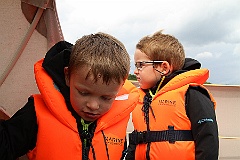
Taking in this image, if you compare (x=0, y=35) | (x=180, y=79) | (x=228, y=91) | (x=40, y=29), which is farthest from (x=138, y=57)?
(x=228, y=91)

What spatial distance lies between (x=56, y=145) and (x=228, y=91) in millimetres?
3649

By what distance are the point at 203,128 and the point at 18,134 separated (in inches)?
55.6

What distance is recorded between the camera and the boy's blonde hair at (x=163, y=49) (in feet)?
10.3

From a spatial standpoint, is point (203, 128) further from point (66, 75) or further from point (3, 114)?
point (3, 114)

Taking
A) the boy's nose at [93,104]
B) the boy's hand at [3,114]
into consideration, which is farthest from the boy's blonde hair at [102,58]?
the boy's hand at [3,114]

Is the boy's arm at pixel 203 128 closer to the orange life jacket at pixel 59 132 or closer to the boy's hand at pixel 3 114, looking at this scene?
the orange life jacket at pixel 59 132

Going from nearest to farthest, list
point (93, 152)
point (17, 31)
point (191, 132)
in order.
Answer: point (93, 152)
point (17, 31)
point (191, 132)

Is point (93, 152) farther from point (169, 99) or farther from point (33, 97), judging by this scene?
point (169, 99)

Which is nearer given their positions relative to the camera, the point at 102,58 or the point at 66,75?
the point at 102,58

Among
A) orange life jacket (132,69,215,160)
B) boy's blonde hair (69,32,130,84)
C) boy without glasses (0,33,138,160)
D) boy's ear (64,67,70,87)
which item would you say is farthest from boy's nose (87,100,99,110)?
orange life jacket (132,69,215,160)

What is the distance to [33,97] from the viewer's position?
201 cm

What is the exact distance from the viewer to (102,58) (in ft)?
5.95

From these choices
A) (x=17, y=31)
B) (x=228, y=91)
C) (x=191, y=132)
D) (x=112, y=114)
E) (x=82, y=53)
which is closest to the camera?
(x=82, y=53)

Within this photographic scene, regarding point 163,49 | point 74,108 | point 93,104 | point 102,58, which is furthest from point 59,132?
point 163,49
